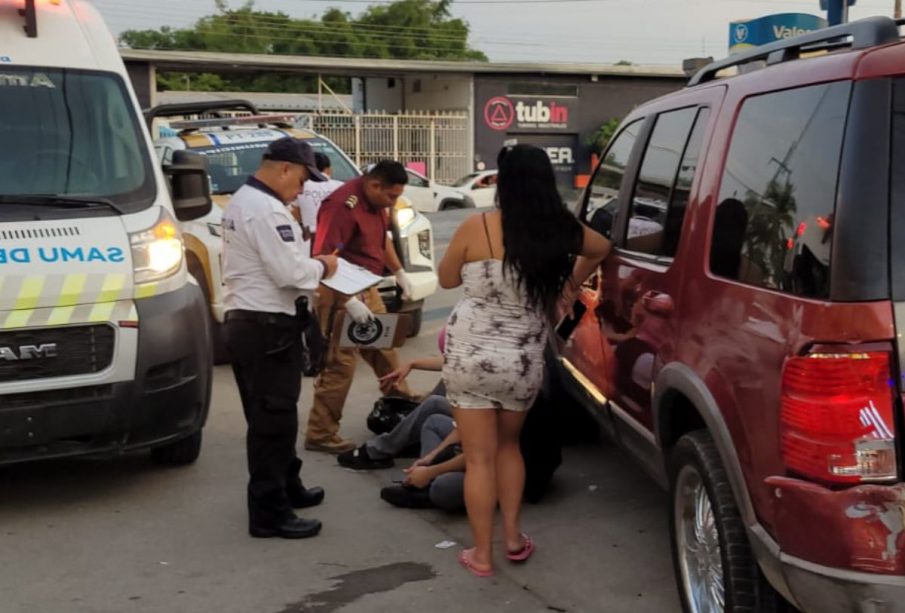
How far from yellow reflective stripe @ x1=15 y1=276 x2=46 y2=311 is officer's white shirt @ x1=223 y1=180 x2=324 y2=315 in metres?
0.85

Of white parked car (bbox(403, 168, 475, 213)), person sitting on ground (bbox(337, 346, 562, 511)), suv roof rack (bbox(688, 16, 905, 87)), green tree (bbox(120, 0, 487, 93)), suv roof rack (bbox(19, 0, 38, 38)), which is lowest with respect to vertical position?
white parked car (bbox(403, 168, 475, 213))

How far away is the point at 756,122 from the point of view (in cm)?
318

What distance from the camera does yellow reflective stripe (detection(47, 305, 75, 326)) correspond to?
14.9 feet

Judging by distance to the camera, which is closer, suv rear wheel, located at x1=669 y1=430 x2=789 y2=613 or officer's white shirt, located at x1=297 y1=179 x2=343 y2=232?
suv rear wheel, located at x1=669 y1=430 x2=789 y2=613

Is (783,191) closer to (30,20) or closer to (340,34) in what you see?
(30,20)

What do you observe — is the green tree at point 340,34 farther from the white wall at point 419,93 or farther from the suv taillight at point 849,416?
the suv taillight at point 849,416

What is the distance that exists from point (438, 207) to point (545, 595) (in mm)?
19947

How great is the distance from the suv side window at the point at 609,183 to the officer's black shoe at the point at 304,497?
1862 mm

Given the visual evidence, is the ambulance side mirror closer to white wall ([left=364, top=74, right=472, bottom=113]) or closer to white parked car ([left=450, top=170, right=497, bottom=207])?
white parked car ([left=450, top=170, right=497, bottom=207])

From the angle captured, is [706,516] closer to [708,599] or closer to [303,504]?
[708,599]

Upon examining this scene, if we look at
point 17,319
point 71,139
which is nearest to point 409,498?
point 17,319

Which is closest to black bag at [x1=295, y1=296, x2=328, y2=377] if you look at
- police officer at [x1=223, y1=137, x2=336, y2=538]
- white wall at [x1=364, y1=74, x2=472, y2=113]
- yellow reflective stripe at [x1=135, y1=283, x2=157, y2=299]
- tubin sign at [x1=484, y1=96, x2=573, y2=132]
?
police officer at [x1=223, y1=137, x2=336, y2=538]

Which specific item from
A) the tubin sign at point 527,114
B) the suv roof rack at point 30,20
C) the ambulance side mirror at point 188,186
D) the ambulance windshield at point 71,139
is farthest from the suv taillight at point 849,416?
the tubin sign at point 527,114

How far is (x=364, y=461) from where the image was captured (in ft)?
→ 18.1
